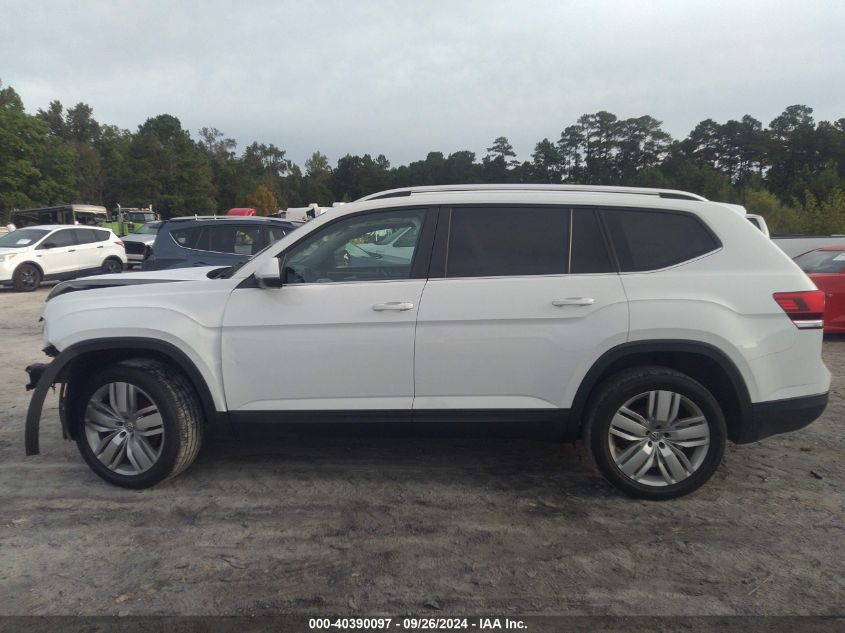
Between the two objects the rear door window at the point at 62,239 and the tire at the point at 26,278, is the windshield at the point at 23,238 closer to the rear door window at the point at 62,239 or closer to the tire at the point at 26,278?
the rear door window at the point at 62,239

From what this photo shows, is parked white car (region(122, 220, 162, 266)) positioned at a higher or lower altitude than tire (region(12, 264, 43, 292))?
higher

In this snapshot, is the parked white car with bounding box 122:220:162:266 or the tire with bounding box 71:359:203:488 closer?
the tire with bounding box 71:359:203:488

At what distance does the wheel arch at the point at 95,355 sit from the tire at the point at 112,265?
14138 millimetres

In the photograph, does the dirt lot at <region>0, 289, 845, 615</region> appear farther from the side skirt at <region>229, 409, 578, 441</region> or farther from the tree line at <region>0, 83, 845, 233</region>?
the tree line at <region>0, 83, 845, 233</region>

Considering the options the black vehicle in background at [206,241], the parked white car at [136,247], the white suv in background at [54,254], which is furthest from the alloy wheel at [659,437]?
the parked white car at [136,247]

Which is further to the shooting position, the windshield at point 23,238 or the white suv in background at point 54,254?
the windshield at point 23,238

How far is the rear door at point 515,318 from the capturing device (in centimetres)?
370

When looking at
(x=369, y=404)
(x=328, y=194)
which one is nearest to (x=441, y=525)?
(x=369, y=404)

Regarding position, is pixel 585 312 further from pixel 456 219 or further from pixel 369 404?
pixel 369 404

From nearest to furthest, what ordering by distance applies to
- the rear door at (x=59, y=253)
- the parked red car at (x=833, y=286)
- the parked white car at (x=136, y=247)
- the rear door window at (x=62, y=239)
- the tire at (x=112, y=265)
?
the parked red car at (x=833, y=286) < the rear door at (x=59, y=253) < the rear door window at (x=62, y=239) < the tire at (x=112, y=265) < the parked white car at (x=136, y=247)

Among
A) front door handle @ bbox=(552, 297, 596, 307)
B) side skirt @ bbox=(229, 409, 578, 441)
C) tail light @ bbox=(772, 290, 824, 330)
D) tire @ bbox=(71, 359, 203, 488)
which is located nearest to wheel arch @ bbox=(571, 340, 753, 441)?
side skirt @ bbox=(229, 409, 578, 441)

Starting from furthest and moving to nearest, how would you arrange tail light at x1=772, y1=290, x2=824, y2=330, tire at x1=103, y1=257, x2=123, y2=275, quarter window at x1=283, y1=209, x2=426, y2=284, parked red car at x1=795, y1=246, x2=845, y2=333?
1. tire at x1=103, y1=257, x2=123, y2=275
2. parked red car at x1=795, y1=246, x2=845, y2=333
3. quarter window at x1=283, y1=209, x2=426, y2=284
4. tail light at x1=772, y1=290, x2=824, y2=330

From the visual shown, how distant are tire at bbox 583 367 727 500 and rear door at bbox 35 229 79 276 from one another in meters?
16.0

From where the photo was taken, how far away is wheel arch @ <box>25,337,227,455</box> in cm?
387
